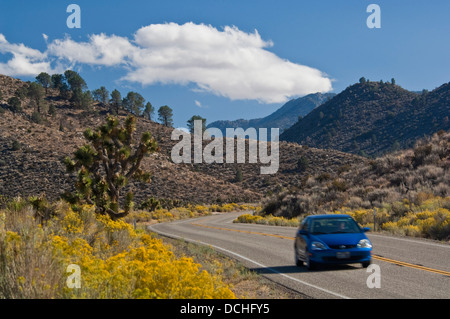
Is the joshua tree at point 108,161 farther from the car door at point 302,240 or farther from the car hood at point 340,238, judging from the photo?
the car hood at point 340,238

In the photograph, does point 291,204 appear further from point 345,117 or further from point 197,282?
point 345,117

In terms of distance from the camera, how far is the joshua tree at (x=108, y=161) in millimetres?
21156

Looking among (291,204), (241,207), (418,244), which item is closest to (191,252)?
(418,244)

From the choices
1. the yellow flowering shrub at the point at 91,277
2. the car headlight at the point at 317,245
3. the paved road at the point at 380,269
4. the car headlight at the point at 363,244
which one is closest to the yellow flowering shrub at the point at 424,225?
the paved road at the point at 380,269

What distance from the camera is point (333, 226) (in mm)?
11406

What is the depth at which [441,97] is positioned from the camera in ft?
398

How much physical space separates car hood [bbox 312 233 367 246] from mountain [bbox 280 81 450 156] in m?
94.6

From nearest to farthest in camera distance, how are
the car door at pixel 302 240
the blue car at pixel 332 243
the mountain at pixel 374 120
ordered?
the blue car at pixel 332 243 < the car door at pixel 302 240 < the mountain at pixel 374 120
